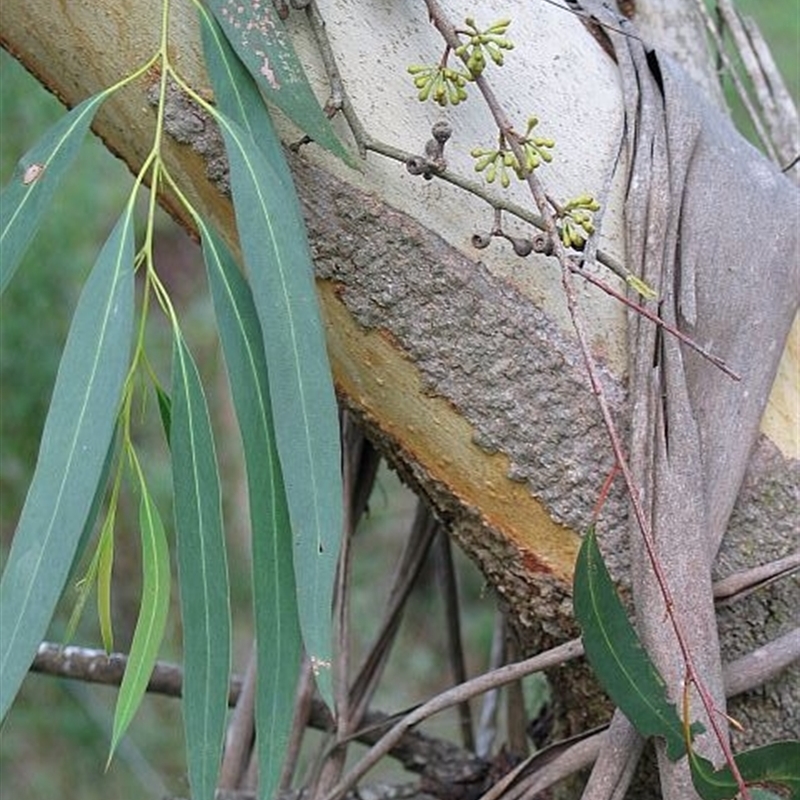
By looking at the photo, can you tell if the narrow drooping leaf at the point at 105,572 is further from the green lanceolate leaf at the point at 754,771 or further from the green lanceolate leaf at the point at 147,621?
the green lanceolate leaf at the point at 754,771

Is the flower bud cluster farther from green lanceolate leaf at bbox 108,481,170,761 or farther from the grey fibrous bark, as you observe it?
green lanceolate leaf at bbox 108,481,170,761

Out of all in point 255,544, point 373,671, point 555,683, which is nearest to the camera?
point 255,544

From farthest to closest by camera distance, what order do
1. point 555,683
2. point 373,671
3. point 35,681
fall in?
point 35,681 → point 373,671 → point 555,683

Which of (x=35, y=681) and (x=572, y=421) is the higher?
(x=572, y=421)

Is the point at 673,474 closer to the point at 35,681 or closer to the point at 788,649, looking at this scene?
the point at 788,649

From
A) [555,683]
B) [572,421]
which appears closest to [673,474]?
[572,421]

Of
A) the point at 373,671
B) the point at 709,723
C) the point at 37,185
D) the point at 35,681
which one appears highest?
the point at 37,185
